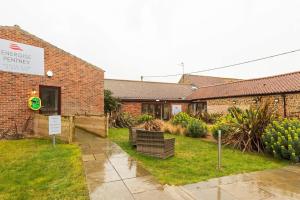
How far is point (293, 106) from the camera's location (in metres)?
13.3

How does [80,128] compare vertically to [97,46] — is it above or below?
below

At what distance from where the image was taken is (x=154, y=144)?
6.40 metres

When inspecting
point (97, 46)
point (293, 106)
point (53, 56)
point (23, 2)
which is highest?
point (97, 46)

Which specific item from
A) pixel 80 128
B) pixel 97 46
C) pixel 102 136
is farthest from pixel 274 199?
pixel 97 46

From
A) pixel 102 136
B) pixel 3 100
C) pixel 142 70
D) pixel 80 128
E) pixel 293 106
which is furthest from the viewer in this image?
pixel 142 70

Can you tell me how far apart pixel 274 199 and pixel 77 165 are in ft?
14.5

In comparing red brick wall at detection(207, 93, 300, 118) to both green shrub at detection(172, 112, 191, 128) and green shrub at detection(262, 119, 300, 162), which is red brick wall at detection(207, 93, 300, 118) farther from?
green shrub at detection(172, 112, 191, 128)

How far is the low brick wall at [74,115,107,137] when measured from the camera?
1009cm

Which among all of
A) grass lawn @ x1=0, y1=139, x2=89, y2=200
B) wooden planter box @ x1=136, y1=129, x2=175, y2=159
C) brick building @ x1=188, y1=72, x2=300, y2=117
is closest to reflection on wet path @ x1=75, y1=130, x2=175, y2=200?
grass lawn @ x1=0, y1=139, x2=89, y2=200

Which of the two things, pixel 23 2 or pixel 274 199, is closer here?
pixel 274 199

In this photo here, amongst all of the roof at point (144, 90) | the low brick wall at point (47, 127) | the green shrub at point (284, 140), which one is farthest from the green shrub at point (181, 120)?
the roof at point (144, 90)

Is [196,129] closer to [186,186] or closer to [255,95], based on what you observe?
[186,186]

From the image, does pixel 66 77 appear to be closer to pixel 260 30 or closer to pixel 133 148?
pixel 133 148

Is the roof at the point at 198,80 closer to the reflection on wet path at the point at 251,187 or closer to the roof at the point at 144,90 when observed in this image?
the roof at the point at 144,90
